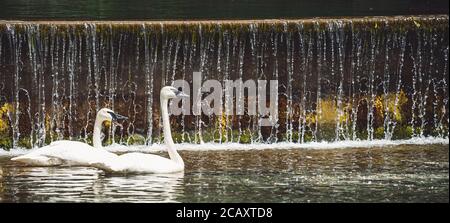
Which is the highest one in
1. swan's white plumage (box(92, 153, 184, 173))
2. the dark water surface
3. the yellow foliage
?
the dark water surface

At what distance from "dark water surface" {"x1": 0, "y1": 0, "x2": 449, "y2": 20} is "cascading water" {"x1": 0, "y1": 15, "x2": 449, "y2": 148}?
14.1ft

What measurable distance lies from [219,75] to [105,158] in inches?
170

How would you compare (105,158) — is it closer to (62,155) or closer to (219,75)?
(62,155)

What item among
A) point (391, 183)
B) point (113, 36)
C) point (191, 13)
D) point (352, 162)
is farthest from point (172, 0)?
point (391, 183)

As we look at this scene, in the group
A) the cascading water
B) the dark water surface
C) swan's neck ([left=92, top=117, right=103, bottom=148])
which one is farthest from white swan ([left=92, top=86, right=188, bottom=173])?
the dark water surface

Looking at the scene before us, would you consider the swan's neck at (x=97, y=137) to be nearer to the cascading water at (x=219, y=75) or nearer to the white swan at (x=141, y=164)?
the white swan at (x=141, y=164)

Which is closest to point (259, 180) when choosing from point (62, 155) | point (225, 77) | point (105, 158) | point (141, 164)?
point (141, 164)

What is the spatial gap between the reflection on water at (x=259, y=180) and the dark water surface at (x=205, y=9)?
7.56m

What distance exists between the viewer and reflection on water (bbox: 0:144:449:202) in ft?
42.1

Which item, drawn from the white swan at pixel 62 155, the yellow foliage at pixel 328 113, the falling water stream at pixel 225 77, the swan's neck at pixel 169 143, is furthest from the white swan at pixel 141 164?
the yellow foliage at pixel 328 113

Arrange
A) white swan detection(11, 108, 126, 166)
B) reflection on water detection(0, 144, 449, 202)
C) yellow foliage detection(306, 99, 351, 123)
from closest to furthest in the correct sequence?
reflection on water detection(0, 144, 449, 202) < white swan detection(11, 108, 126, 166) < yellow foliage detection(306, 99, 351, 123)

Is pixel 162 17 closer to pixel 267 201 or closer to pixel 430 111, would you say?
pixel 430 111

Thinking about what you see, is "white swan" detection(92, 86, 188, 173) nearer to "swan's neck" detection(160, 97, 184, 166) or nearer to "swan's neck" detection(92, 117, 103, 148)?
"swan's neck" detection(160, 97, 184, 166)

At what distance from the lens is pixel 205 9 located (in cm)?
2558
